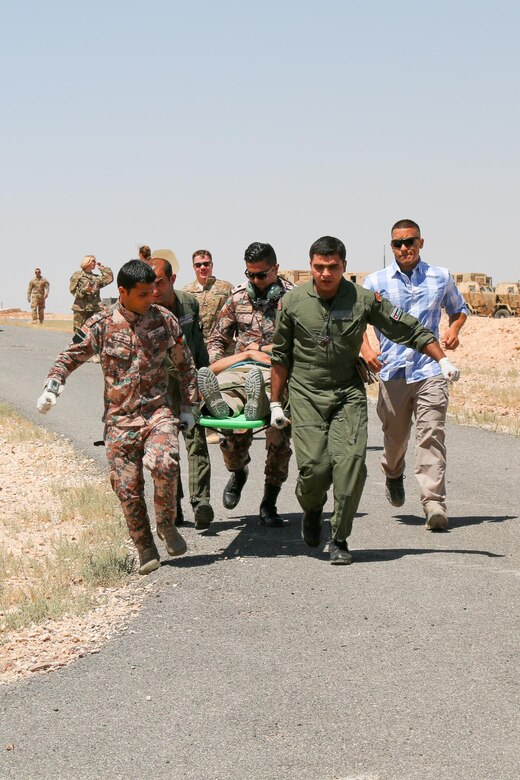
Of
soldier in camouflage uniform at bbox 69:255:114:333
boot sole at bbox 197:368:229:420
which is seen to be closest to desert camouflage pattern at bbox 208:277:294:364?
boot sole at bbox 197:368:229:420

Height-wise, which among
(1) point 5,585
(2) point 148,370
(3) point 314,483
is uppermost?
(2) point 148,370

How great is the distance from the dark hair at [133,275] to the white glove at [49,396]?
28.8 inches

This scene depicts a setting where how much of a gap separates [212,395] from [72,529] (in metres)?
2.77

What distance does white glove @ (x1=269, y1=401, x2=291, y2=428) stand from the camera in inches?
312

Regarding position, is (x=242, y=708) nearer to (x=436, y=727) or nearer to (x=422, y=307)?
(x=436, y=727)

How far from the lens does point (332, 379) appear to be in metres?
7.84

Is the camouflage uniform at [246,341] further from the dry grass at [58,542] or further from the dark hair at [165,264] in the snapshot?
the dry grass at [58,542]

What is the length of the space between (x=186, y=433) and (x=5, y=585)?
64.3 inches

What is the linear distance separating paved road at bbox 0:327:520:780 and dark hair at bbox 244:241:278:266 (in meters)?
1.95

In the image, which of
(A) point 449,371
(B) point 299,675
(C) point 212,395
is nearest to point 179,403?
(C) point 212,395

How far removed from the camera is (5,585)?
8.64 m

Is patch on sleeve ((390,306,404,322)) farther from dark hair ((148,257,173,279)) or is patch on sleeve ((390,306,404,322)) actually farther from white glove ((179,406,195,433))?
dark hair ((148,257,173,279))

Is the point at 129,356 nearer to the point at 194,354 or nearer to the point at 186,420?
the point at 186,420


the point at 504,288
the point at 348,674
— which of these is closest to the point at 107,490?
the point at 348,674
